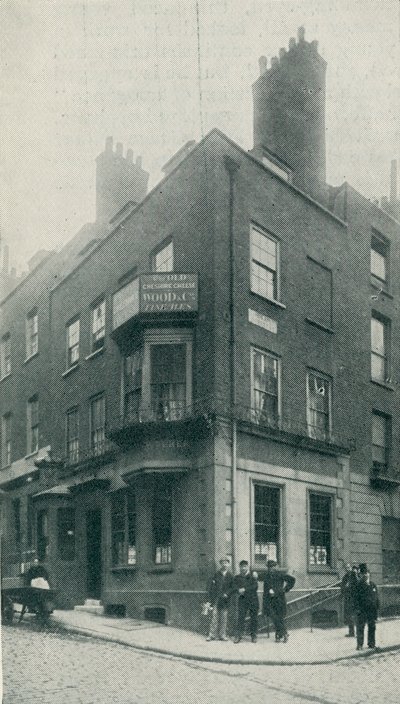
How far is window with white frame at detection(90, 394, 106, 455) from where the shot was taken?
765 inches

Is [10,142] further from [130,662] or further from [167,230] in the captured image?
[167,230]

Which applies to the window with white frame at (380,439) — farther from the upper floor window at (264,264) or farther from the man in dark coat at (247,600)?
the man in dark coat at (247,600)

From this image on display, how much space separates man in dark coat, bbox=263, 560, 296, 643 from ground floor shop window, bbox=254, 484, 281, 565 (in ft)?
4.21

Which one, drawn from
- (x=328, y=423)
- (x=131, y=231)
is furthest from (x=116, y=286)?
(x=328, y=423)

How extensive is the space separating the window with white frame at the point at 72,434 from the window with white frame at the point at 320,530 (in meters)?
6.37

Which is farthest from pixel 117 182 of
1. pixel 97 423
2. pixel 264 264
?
pixel 97 423

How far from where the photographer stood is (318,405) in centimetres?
1870

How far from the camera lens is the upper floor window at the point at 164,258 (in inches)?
656

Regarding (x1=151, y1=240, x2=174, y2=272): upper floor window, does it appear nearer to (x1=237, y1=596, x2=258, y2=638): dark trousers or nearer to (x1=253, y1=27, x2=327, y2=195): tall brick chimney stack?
(x1=253, y1=27, x2=327, y2=195): tall brick chimney stack

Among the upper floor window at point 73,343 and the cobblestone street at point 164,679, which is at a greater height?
the upper floor window at point 73,343

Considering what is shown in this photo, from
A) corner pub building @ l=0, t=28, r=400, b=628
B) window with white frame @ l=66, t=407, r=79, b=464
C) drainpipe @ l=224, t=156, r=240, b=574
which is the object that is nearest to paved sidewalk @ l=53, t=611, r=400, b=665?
corner pub building @ l=0, t=28, r=400, b=628

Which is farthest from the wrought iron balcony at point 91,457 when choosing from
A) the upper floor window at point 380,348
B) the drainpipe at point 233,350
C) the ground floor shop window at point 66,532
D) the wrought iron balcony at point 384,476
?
the upper floor window at point 380,348

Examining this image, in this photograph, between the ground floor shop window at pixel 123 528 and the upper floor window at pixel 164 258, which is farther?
the ground floor shop window at pixel 123 528

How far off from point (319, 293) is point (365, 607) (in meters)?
7.96
